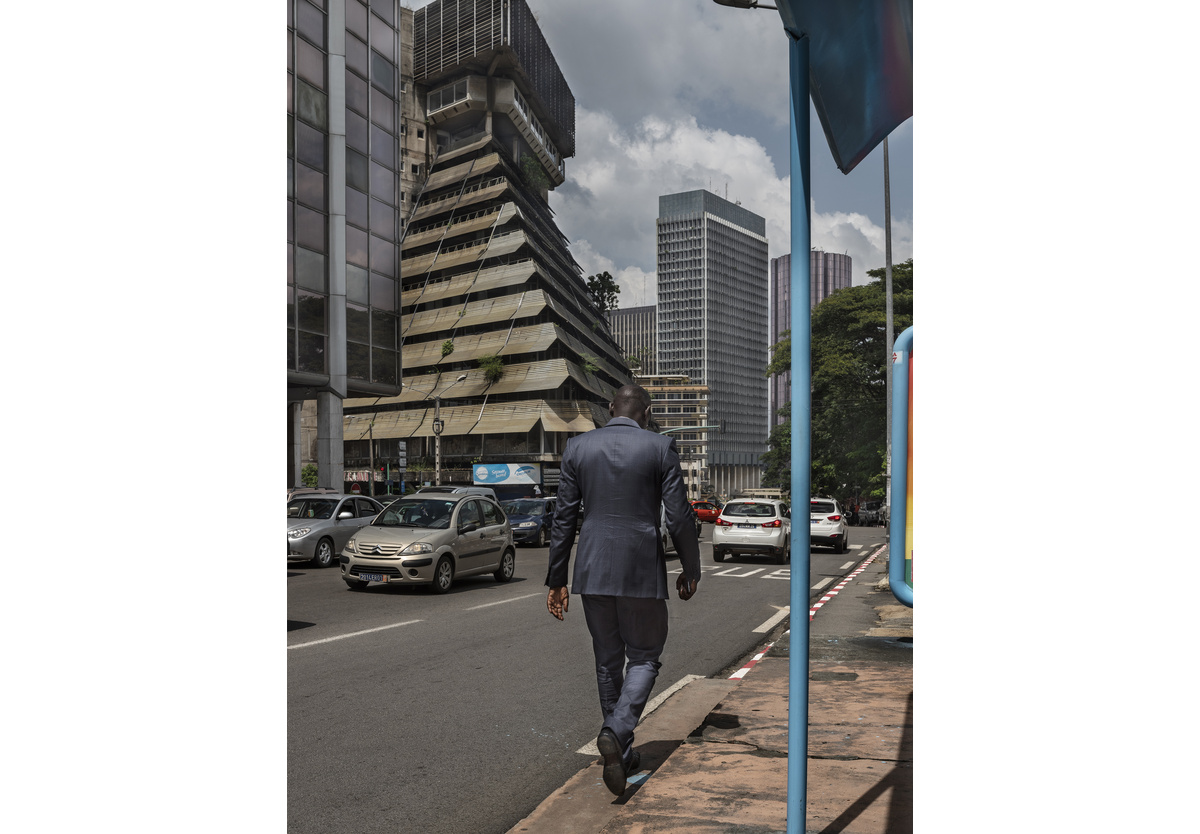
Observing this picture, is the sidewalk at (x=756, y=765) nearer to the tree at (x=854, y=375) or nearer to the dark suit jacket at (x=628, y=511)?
the dark suit jacket at (x=628, y=511)

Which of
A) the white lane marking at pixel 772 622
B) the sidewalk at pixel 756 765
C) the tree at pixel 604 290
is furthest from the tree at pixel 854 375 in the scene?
the tree at pixel 604 290

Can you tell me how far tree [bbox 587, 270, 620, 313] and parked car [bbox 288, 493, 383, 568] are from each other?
3164 inches

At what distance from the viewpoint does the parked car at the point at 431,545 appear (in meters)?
13.0

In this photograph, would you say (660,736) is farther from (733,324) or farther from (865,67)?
(733,324)

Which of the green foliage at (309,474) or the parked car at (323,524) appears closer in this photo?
the parked car at (323,524)

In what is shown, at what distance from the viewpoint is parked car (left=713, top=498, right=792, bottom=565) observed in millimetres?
20906

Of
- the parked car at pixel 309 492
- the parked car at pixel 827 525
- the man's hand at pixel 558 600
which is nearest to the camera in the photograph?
the man's hand at pixel 558 600

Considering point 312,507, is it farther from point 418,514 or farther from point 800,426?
point 800,426

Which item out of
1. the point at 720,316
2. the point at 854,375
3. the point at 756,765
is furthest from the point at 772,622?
the point at 720,316

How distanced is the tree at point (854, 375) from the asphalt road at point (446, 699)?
2917 cm

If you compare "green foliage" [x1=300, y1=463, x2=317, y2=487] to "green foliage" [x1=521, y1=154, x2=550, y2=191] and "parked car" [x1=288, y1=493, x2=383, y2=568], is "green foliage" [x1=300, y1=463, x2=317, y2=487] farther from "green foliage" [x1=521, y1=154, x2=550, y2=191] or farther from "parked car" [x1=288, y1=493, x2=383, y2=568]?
"parked car" [x1=288, y1=493, x2=383, y2=568]
